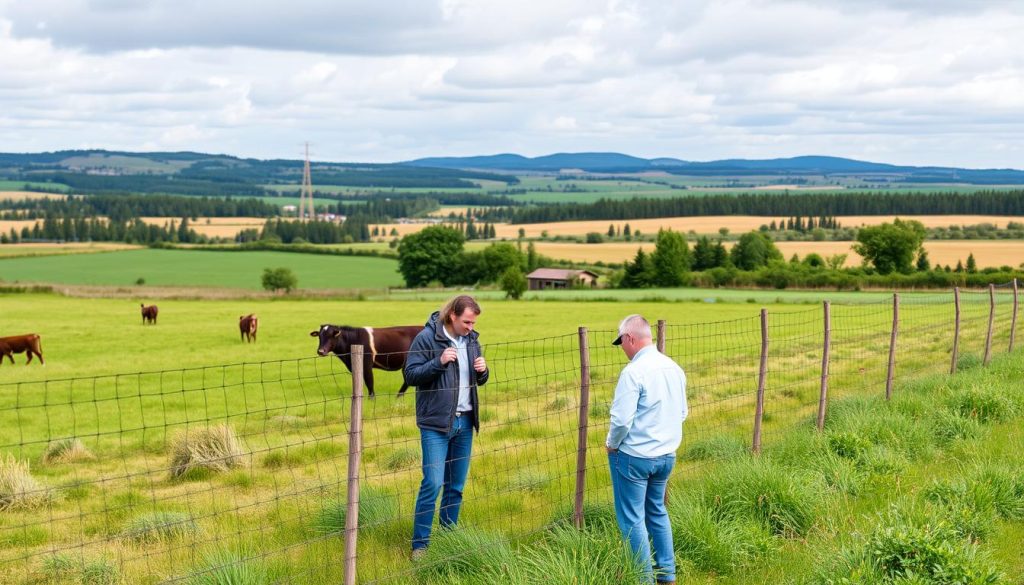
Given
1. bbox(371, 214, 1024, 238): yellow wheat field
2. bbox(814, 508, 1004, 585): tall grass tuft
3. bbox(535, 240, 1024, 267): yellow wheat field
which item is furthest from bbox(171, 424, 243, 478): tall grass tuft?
bbox(371, 214, 1024, 238): yellow wheat field

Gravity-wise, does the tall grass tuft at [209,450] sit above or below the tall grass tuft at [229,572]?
below

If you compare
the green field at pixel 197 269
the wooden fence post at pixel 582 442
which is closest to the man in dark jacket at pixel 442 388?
the wooden fence post at pixel 582 442

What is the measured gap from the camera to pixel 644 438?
22.4ft

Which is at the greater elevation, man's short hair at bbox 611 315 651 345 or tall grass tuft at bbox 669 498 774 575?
man's short hair at bbox 611 315 651 345

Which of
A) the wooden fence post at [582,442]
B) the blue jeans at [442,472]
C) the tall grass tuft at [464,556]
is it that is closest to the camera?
the tall grass tuft at [464,556]

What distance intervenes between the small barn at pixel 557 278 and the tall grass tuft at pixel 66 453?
79618 millimetres

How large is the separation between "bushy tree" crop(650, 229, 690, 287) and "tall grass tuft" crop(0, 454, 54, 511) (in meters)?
77.9

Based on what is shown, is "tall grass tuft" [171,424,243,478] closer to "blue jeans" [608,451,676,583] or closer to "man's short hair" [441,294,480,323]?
"man's short hair" [441,294,480,323]

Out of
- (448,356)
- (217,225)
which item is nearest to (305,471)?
(448,356)

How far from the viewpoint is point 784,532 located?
8.24 metres

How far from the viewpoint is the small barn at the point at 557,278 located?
314ft

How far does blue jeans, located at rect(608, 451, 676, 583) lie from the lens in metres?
6.91

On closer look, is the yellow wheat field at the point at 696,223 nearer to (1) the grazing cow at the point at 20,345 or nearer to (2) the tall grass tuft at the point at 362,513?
(1) the grazing cow at the point at 20,345

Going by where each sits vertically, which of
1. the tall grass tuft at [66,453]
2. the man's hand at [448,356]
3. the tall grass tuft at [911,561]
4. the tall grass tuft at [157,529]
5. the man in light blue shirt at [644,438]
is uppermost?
the man's hand at [448,356]
